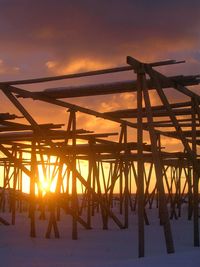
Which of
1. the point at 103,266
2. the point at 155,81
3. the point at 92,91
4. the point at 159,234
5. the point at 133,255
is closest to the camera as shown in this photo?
the point at 103,266

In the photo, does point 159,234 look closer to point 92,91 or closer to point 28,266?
point 92,91

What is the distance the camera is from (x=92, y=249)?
11523 mm

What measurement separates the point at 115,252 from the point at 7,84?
171 inches

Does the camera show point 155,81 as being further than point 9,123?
No

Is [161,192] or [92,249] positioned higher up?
[161,192]

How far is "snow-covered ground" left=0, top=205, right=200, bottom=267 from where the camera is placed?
8359 millimetres

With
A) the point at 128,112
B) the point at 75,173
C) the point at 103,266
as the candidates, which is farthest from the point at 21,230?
the point at 103,266

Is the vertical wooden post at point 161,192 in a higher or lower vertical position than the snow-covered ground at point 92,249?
higher

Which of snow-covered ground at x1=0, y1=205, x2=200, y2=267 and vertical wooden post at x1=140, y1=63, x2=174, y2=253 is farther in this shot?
vertical wooden post at x1=140, y1=63, x2=174, y2=253

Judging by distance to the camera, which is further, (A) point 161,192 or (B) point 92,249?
(B) point 92,249

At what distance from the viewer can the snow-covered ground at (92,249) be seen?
836cm

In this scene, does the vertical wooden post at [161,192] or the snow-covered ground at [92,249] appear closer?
the snow-covered ground at [92,249]

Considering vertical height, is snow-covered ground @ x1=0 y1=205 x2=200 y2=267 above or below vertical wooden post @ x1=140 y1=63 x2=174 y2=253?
below

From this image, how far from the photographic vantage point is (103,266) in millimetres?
8008
